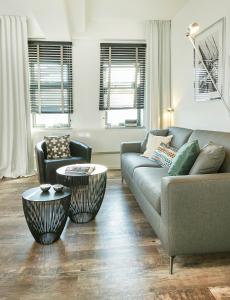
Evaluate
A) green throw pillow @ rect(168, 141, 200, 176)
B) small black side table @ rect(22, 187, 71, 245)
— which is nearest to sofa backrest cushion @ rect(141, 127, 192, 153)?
green throw pillow @ rect(168, 141, 200, 176)

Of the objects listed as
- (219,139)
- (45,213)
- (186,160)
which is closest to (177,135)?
(219,139)

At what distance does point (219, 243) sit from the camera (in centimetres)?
188

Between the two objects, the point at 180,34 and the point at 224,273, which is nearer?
the point at 224,273

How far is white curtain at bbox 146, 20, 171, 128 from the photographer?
15.5 ft

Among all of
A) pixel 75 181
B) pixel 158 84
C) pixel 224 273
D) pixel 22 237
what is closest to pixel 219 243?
pixel 224 273

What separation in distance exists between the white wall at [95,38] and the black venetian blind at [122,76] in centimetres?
13

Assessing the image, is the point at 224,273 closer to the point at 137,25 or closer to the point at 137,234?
the point at 137,234

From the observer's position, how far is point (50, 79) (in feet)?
15.7

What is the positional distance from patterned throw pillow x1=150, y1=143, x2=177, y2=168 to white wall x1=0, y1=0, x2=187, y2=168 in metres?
1.63

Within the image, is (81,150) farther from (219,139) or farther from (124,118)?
(219,139)

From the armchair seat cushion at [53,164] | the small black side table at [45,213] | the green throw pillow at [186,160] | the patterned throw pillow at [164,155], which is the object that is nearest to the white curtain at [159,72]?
the patterned throw pillow at [164,155]

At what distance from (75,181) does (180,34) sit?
10.2 ft

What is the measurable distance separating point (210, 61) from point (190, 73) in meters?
0.66

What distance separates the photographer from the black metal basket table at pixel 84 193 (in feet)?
8.77
